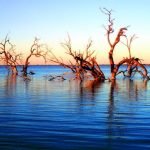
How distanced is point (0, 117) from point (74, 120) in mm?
2684

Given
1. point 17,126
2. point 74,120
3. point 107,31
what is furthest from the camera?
point 107,31

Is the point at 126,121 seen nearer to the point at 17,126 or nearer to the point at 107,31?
the point at 17,126

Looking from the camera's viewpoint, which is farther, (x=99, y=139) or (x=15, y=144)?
(x=99, y=139)

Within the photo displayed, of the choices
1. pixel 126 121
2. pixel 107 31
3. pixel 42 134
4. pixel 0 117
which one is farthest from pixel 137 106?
pixel 107 31

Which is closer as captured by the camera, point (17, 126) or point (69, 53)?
point (17, 126)

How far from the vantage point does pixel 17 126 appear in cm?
1248

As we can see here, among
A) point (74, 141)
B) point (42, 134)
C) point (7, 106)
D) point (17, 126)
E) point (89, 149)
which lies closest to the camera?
point (89, 149)

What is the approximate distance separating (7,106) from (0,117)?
3904 millimetres

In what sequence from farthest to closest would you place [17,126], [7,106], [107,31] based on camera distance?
1. [107,31]
2. [7,106]
3. [17,126]

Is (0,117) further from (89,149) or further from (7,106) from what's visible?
(89,149)

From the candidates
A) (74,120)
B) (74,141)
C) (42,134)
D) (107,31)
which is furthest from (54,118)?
(107,31)

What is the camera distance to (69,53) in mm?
47969

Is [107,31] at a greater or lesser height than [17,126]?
greater

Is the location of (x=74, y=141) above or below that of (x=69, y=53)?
below
